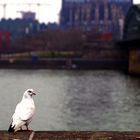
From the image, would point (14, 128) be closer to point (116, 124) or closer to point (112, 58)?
point (116, 124)

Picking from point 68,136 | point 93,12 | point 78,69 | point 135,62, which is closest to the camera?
point 68,136

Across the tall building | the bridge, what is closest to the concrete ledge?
the bridge

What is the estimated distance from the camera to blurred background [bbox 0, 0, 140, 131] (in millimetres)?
24142

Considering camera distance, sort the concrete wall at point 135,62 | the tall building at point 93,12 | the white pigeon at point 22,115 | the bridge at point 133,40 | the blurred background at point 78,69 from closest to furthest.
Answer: the white pigeon at point 22,115 < the blurred background at point 78,69 < the bridge at point 133,40 < the concrete wall at point 135,62 < the tall building at point 93,12

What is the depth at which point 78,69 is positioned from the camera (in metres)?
84.1

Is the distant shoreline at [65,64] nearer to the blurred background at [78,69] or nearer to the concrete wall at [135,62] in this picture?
the blurred background at [78,69]

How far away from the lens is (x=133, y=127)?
69.2 ft

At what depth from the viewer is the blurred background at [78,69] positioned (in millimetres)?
24142

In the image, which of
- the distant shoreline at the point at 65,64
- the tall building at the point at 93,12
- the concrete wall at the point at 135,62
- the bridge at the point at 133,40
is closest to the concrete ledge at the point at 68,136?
the bridge at the point at 133,40

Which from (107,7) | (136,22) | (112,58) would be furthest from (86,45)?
(107,7)

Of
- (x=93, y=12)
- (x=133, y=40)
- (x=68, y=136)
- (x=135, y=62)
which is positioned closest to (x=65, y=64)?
(x=135, y=62)

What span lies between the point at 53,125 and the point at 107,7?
170m

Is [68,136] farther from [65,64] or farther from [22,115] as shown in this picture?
[65,64]

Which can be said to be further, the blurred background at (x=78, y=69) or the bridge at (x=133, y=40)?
the bridge at (x=133, y=40)
